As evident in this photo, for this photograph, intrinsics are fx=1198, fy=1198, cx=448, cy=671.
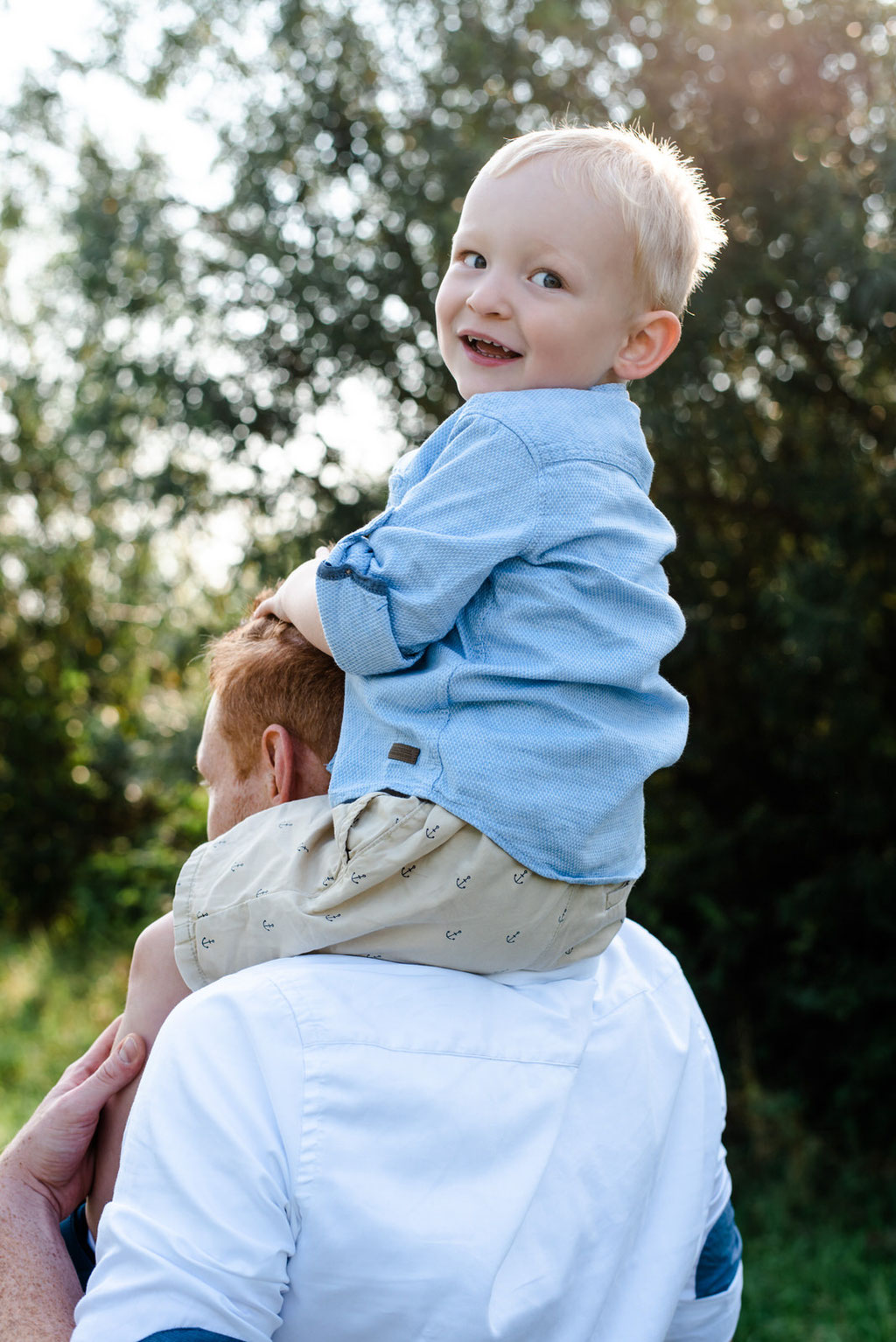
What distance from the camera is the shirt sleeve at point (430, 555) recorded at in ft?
4.53

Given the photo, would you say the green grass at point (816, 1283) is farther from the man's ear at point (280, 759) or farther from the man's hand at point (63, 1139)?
→ the man's ear at point (280, 759)

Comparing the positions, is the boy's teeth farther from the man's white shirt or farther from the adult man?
the man's white shirt

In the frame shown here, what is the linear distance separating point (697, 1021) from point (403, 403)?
2.88m

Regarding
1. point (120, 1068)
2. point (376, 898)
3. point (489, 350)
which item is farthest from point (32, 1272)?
point (489, 350)

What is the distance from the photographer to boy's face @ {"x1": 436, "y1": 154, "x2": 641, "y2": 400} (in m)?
1.50

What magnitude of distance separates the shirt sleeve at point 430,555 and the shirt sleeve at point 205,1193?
44cm

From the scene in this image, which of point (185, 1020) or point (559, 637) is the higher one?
point (559, 637)

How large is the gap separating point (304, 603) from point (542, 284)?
19.9 inches

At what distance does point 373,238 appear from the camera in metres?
4.20

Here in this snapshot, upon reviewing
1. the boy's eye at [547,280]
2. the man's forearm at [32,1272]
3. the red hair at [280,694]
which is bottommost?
the man's forearm at [32,1272]

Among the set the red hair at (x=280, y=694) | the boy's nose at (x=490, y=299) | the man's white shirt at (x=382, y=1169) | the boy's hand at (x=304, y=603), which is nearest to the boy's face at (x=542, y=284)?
the boy's nose at (x=490, y=299)

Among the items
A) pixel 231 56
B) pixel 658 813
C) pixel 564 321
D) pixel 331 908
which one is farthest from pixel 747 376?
pixel 331 908

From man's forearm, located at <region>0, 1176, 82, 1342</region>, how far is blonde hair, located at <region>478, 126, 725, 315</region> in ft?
4.70

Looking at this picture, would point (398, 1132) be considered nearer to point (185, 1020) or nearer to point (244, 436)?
point (185, 1020)
